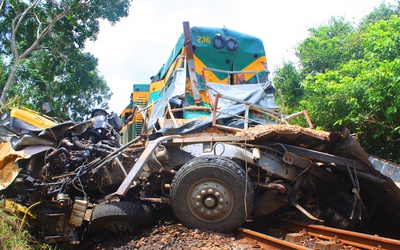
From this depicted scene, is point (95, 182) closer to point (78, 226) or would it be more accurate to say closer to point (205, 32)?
point (78, 226)

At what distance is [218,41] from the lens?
752 cm

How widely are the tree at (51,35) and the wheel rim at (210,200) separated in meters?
11.1

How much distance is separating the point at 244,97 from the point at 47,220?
12.5ft

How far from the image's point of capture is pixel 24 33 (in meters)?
14.3

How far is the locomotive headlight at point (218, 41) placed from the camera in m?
7.48

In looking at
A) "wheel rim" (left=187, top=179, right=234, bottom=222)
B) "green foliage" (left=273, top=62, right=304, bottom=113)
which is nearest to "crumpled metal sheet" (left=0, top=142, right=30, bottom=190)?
"wheel rim" (left=187, top=179, right=234, bottom=222)

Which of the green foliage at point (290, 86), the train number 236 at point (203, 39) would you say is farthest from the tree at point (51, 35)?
the train number 236 at point (203, 39)

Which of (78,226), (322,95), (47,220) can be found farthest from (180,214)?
(322,95)

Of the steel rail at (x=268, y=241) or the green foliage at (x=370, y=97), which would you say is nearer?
the steel rail at (x=268, y=241)

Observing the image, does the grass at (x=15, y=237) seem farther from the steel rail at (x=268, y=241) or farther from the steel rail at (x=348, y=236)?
the steel rail at (x=348, y=236)

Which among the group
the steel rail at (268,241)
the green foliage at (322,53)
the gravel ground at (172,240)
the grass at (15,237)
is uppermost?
the green foliage at (322,53)

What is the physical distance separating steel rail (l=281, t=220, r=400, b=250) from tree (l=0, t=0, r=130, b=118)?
11864 mm

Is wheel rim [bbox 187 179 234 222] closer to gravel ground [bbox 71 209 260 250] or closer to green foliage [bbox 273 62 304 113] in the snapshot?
gravel ground [bbox 71 209 260 250]

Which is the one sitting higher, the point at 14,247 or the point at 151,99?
the point at 151,99
